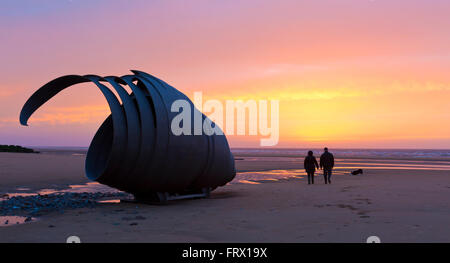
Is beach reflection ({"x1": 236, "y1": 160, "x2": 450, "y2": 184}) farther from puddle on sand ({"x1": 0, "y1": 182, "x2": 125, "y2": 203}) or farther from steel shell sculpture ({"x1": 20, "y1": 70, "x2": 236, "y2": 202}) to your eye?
steel shell sculpture ({"x1": 20, "y1": 70, "x2": 236, "y2": 202})

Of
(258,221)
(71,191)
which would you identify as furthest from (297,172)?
(258,221)

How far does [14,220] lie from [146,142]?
13.4ft

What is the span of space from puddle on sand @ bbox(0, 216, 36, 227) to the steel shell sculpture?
244cm

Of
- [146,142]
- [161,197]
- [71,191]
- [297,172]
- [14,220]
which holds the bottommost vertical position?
[297,172]

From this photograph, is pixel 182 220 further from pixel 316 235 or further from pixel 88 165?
pixel 88 165

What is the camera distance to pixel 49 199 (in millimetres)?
14344

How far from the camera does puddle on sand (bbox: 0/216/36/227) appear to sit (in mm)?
10156

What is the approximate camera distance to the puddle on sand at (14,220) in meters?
10.2

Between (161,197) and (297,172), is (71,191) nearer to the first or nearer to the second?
(161,197)

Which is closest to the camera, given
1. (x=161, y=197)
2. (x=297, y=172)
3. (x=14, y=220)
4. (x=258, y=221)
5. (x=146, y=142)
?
(x=258, y=221)

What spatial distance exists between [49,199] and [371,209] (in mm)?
10664

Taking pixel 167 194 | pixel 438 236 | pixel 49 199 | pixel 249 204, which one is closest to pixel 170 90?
pixel 167 194

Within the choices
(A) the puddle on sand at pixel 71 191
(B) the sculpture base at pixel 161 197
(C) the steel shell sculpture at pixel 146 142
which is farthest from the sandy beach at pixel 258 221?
(A) the puddle on sand at pixel 71 191

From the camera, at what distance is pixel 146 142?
1246 centimetres
